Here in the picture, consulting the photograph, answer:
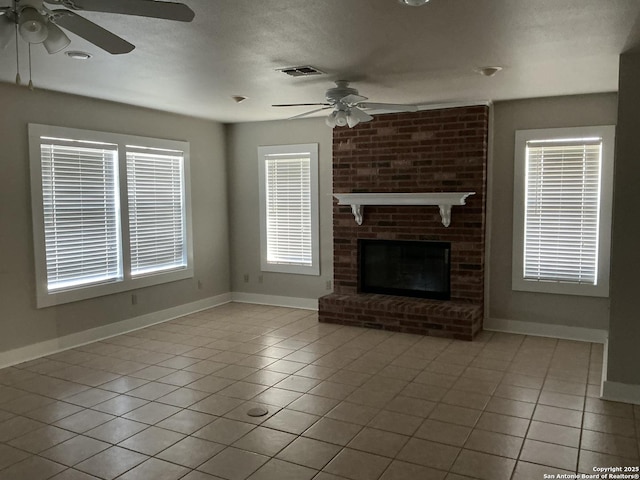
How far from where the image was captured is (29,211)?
4.80 meters

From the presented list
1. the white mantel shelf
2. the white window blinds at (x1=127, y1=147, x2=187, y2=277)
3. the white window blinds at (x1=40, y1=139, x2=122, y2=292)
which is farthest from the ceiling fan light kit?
the white mantel shelf

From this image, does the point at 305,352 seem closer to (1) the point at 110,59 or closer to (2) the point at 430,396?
(2) the point at 430,396

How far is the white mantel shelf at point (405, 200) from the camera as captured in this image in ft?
18.2

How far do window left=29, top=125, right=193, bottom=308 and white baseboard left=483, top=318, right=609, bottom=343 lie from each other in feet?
12.5

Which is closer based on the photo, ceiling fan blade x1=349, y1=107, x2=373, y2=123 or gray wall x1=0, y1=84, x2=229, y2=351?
ceiling fan blade x1=349, y1=107, x2=373, y2=123

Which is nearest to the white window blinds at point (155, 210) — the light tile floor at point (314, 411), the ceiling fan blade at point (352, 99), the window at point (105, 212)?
the window at point (105, 212)

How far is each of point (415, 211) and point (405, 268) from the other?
689 millimetres

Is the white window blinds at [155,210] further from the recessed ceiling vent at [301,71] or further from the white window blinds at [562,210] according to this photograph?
the white window blinds at [562,210]

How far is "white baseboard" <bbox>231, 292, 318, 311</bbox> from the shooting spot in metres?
6.91

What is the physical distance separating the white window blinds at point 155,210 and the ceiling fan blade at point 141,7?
12.9 feet

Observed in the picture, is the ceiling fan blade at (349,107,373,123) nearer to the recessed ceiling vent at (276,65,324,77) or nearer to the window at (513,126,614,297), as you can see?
the recessed ceiling vent at (276,65,324,77)

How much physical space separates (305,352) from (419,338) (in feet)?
4.19

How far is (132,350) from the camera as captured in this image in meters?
5.16

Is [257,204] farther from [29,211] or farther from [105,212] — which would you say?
[29,211]
